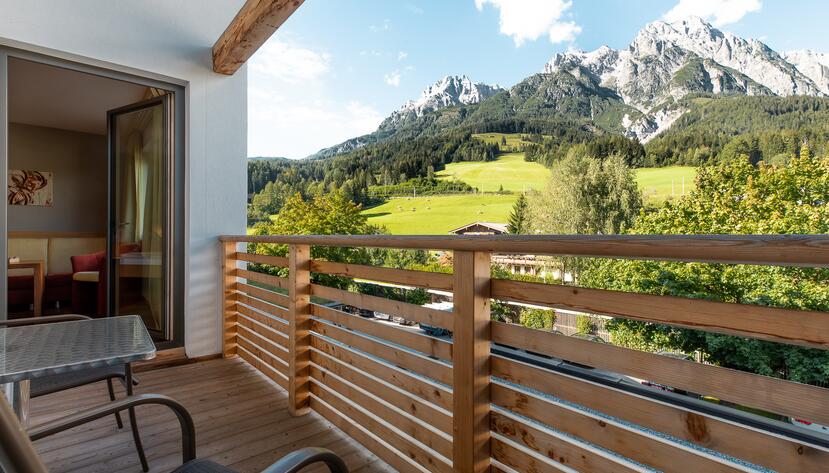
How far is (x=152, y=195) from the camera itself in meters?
3.28

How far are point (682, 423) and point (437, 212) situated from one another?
105 ft

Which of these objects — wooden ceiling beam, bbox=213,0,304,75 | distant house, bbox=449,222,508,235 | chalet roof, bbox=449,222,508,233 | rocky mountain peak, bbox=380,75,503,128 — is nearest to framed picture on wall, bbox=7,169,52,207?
wooden ceiling beam, bbox=213,0,304,75

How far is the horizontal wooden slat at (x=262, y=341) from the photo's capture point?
251cm

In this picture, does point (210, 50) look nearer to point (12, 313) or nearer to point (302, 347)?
point (302, 347)

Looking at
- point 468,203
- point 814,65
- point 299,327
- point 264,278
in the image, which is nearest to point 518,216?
point 468,203

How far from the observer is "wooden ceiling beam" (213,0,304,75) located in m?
2.28

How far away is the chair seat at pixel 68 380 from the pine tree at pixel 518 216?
29684mm

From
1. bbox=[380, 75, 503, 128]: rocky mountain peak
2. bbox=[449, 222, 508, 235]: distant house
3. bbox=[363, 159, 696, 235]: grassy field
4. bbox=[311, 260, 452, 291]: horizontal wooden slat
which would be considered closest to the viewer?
bbox=[311, 260, 452, 291]: horizontal wooden slat

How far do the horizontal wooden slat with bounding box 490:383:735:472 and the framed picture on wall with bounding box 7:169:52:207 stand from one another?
6495 mm

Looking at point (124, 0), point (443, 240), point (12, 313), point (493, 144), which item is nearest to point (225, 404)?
point (443, 240)

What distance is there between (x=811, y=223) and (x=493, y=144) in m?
20.4

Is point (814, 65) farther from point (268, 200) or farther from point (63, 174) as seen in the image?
point (63, 174)

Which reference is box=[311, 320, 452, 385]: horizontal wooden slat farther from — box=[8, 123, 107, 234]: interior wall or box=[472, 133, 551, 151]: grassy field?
box=[472, 133, 551, 151]: grassy field

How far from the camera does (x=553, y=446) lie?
117 centimetres
